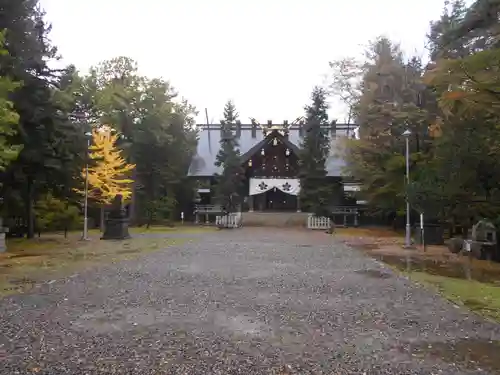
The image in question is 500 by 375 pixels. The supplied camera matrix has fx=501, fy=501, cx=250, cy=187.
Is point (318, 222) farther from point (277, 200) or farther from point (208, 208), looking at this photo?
point (208, 208)

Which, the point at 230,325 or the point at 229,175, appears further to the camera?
the point at 229,175

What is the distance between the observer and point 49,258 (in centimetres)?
1471

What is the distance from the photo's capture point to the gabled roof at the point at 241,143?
4084 centimetres

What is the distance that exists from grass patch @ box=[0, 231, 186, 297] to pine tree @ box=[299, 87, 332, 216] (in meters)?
16.4

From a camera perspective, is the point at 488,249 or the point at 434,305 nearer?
the point at 434,305

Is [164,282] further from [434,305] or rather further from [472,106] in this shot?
[472,106]

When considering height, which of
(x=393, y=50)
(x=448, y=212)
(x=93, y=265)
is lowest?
(x=93, y=265)

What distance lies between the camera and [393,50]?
2802cm

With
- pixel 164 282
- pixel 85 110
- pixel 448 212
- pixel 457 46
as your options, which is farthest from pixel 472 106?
pixel 85 110

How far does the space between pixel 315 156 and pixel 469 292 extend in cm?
2622

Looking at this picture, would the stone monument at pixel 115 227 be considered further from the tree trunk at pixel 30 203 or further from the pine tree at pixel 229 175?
the pine tree at pixel 229 175

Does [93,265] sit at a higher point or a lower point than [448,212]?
lower

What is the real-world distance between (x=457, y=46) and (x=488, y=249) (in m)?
8.60

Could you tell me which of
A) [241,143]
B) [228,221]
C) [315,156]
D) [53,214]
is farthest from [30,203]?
[241,143]
